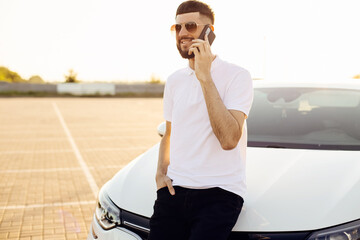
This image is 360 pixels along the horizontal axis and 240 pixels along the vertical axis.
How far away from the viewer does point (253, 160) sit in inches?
100

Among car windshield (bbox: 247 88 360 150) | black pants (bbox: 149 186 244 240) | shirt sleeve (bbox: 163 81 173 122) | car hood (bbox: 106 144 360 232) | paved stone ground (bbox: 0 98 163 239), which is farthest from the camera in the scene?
paved stone ground (bbox: 0 98 163 239)

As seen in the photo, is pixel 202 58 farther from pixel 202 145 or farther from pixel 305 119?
pixel 305 119

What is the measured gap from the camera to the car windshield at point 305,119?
2961mm

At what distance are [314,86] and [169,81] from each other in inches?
69.8

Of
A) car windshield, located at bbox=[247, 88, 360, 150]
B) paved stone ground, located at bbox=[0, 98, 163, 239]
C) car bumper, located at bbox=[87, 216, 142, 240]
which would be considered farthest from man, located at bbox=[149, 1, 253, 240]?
paved stone ground, located at bbox=[0, 98, 163, 239]

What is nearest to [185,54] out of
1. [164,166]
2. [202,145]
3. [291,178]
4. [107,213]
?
[202,145]

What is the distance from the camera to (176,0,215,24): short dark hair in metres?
2.02

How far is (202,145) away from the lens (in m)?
1.96

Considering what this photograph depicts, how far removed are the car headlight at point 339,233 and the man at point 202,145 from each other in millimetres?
352

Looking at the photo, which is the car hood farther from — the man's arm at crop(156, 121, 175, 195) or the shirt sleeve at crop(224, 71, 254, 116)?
the shirt sleeve at crop(224, 71, 254, 116)

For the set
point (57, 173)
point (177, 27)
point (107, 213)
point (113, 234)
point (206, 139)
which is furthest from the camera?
point (57, 173)

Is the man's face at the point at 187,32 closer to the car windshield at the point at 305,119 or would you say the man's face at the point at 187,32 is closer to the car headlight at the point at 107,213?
the car headlight at the point at 107,213

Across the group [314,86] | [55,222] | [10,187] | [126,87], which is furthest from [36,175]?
[126,87]

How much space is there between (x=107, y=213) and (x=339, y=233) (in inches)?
46.3
